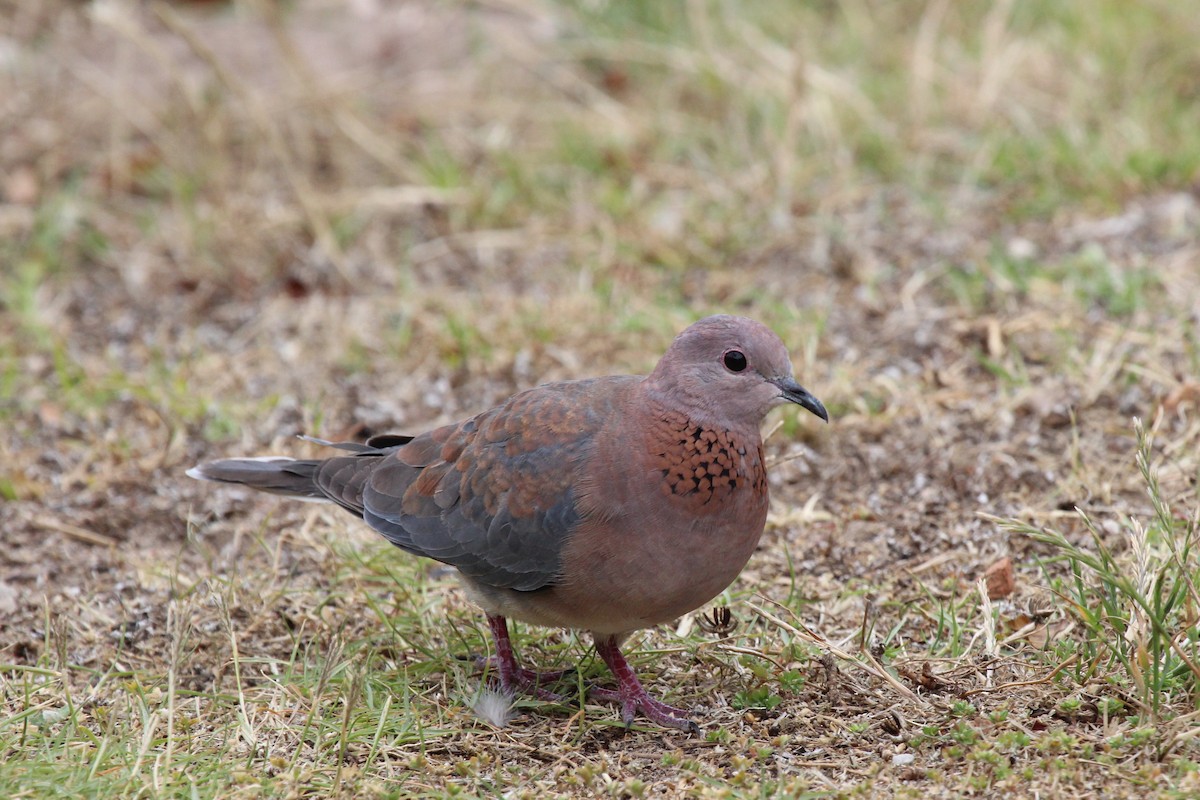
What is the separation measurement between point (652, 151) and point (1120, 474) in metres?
3.37

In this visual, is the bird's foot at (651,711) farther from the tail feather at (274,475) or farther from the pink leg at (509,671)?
the tail feather at (274,475)

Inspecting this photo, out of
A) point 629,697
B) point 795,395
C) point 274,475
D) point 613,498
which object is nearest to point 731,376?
point 795,395

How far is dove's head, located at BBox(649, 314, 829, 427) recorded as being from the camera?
3.35 meters

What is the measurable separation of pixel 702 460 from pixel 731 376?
25 centimetres

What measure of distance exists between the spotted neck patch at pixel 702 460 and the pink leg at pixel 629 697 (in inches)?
20.5

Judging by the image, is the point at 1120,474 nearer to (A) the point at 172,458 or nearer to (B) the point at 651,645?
(B) the point at 651,645

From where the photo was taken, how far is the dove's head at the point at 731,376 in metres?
3.35

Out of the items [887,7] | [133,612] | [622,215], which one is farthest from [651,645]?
[887,7]

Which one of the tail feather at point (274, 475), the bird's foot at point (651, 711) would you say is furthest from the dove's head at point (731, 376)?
the tail feather at point (274, 475)

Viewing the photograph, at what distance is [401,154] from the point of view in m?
7.09

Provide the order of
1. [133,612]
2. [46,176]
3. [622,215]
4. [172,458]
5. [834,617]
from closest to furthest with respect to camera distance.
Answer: [834,617] → [133,612] → [172,458] → [622,215] → [46,176]

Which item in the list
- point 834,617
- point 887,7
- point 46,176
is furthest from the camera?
point 887,7

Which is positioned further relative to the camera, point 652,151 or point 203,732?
point 652,151

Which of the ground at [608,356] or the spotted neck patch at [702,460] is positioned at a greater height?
the spotted neck patch at [702,460]
